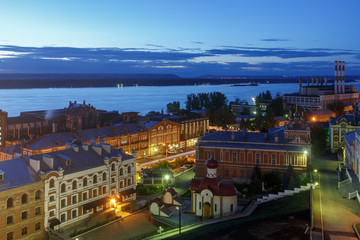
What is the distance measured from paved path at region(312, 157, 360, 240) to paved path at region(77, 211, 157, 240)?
15.2 metres

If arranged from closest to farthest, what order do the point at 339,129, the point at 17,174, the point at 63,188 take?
the point at 17,174
the point at 63,188
the point at 339,129

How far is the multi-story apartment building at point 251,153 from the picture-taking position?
4803 centimetres

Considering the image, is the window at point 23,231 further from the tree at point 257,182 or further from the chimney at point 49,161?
the tree at point 257,182

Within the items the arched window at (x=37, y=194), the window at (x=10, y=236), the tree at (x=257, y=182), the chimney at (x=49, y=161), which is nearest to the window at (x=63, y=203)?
the arched window at (x=37, y=194)

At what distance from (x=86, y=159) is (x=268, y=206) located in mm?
19367

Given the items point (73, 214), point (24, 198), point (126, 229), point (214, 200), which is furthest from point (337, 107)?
point (24, 198)

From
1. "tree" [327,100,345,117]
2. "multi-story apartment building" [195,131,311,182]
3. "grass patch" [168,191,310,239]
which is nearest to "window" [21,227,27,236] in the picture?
"grass patch" [168,191,310,239]

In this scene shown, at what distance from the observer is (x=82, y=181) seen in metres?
37.9

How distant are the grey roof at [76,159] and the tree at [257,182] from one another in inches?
596

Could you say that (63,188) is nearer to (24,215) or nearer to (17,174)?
(24,215)

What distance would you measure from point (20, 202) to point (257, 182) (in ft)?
82.2

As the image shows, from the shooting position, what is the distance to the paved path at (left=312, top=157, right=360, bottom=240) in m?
28.9

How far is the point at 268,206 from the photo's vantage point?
38.2 meters

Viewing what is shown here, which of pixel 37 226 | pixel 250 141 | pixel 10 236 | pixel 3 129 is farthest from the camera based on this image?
pixel 3 129
